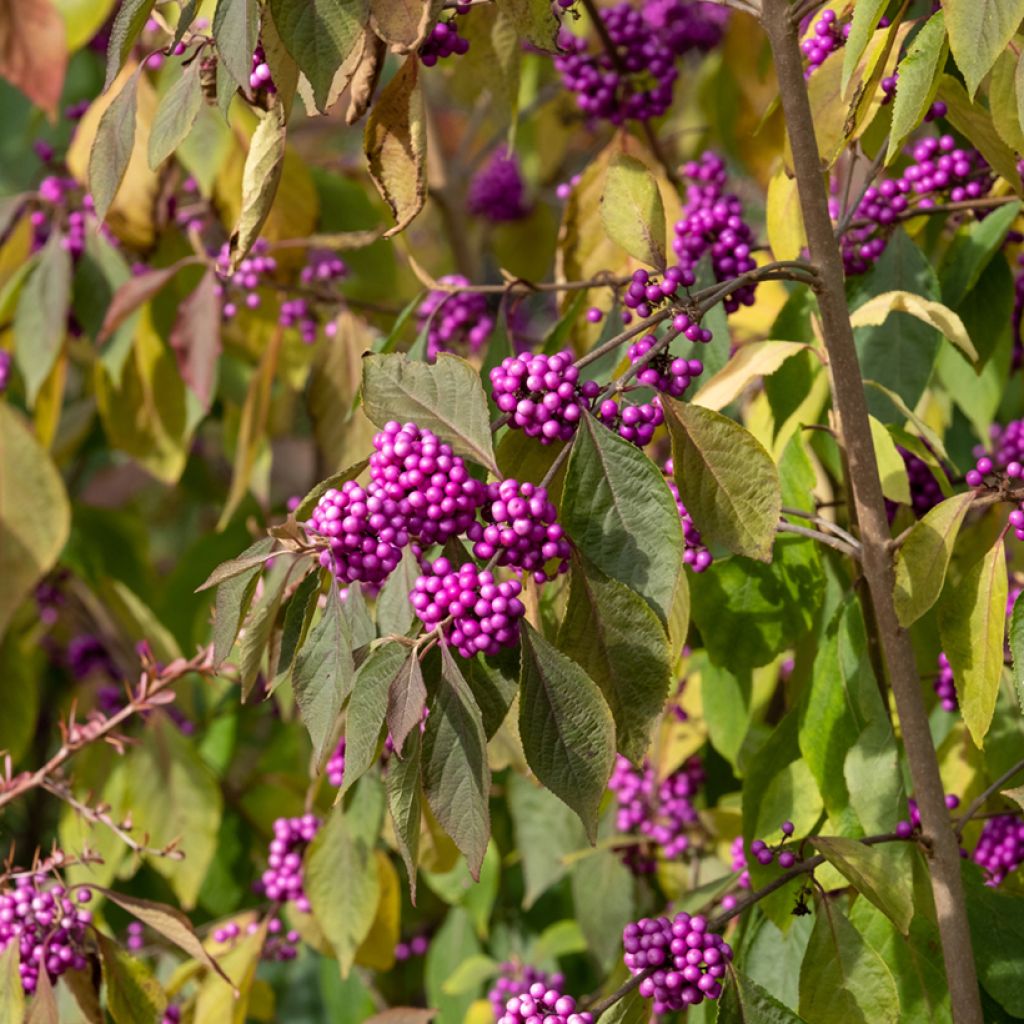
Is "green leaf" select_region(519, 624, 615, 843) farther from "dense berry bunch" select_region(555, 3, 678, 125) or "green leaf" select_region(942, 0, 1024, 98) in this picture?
"dense berry bunch" select_region(555, 3, 678, 125)

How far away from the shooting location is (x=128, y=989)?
118 cm

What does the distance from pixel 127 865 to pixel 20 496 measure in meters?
0.47

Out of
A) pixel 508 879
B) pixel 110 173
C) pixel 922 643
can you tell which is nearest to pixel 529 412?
pixel 110 173

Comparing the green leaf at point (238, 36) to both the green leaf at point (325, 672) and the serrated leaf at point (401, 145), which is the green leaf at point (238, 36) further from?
the green leaf at point (325, 672)

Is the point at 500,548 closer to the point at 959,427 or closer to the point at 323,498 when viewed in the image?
the point at 323,498

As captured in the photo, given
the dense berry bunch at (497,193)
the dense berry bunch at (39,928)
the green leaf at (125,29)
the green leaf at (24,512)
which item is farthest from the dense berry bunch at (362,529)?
the dense berry bunch at (497,193)

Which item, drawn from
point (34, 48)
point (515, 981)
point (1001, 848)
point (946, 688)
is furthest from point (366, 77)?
point (515, 981)

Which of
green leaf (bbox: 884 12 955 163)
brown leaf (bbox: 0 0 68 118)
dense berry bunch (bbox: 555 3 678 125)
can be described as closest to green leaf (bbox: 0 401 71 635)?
brown leaf (bbox: 0 0 68 118)

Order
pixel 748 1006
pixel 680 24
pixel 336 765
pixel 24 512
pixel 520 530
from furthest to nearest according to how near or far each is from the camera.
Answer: pixel 680 24 → pixel 24 512 → pixel 336 765 → pixel 748 1006 → pixel 520 530

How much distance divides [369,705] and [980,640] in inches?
16.4

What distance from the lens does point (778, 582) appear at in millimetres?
1141

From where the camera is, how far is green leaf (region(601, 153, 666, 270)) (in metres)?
1.01

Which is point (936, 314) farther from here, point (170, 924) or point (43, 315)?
point (43, 315)

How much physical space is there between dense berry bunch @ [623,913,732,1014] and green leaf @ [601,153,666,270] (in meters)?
0.43
